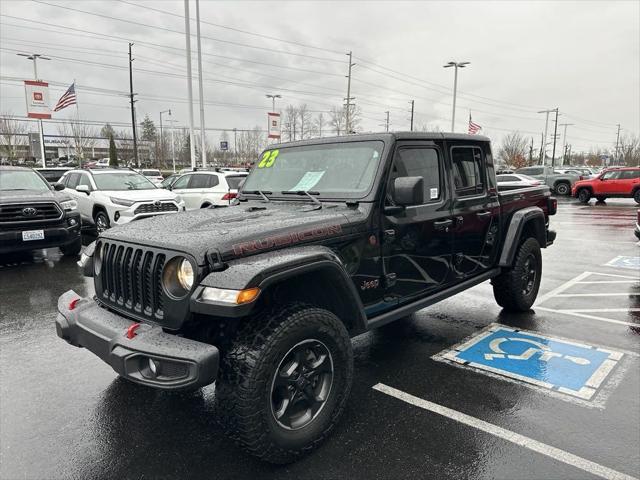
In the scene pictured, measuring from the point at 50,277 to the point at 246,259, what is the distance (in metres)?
6.30

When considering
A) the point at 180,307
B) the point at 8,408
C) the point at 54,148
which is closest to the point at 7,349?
the point at 8,408

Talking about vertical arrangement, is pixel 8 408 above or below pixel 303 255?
below

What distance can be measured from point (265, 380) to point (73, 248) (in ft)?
26.5

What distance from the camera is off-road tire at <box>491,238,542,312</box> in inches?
200

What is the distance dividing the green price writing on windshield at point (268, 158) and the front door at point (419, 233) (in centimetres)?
129

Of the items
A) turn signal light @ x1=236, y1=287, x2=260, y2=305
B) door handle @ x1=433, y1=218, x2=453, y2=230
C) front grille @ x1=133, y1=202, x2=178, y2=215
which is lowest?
front grille @ x1=133, y1=202, x2=178, y2=215

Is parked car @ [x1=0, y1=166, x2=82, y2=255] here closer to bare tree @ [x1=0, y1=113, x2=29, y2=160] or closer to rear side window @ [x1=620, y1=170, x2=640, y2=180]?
rear side window @ [x1=620, y1=170, x2=640, y2=180]

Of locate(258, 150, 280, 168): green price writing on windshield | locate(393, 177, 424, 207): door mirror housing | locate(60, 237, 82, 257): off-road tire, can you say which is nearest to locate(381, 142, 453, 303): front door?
locate(393, 177, 424, 207): door mirror housing

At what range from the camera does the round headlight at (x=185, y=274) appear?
2521 mm

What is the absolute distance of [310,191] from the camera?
3680 mm

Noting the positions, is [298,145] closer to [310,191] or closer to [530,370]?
[310,191]

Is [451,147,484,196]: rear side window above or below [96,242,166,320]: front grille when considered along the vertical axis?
above

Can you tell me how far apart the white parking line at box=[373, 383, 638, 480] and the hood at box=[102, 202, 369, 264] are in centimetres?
141

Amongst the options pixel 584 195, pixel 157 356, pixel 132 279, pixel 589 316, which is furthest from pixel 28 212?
pixel 584 195
